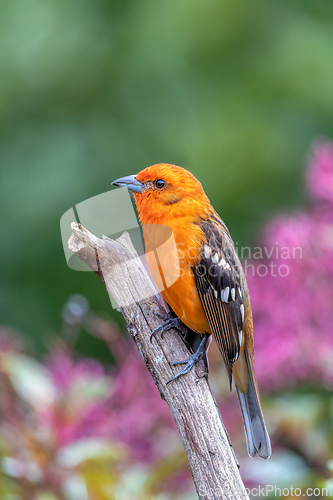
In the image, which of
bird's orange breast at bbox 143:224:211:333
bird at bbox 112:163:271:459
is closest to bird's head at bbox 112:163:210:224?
bird at bbox 112:163:271:459

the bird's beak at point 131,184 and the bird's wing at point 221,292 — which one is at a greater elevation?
the bird's beak at point 131,184

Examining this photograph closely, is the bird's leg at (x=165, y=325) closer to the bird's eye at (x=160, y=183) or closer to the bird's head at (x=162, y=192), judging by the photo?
the bird's head at (x=162, y=192)

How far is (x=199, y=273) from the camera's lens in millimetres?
2928

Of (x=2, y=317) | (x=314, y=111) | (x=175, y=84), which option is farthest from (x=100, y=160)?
(x=314, y=111)

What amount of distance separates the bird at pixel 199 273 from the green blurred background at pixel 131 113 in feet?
7.55

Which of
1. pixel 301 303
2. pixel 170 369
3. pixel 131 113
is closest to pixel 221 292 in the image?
pixel 301 303

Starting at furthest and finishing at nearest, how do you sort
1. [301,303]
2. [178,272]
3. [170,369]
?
[301,303] → [178,272] → [170,369]

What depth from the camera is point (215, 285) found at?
2.94 meters

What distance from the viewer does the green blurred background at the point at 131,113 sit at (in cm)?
546

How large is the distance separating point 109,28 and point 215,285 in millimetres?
3761

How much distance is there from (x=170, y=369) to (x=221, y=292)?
0.61 metres

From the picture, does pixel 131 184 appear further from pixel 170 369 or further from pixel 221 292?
pixel 170 369

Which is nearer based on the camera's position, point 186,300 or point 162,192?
point 186,300

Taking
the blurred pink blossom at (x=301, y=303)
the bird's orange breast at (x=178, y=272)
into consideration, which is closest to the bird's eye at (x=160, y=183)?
the bird's orange breast at (x=178, y=272)
